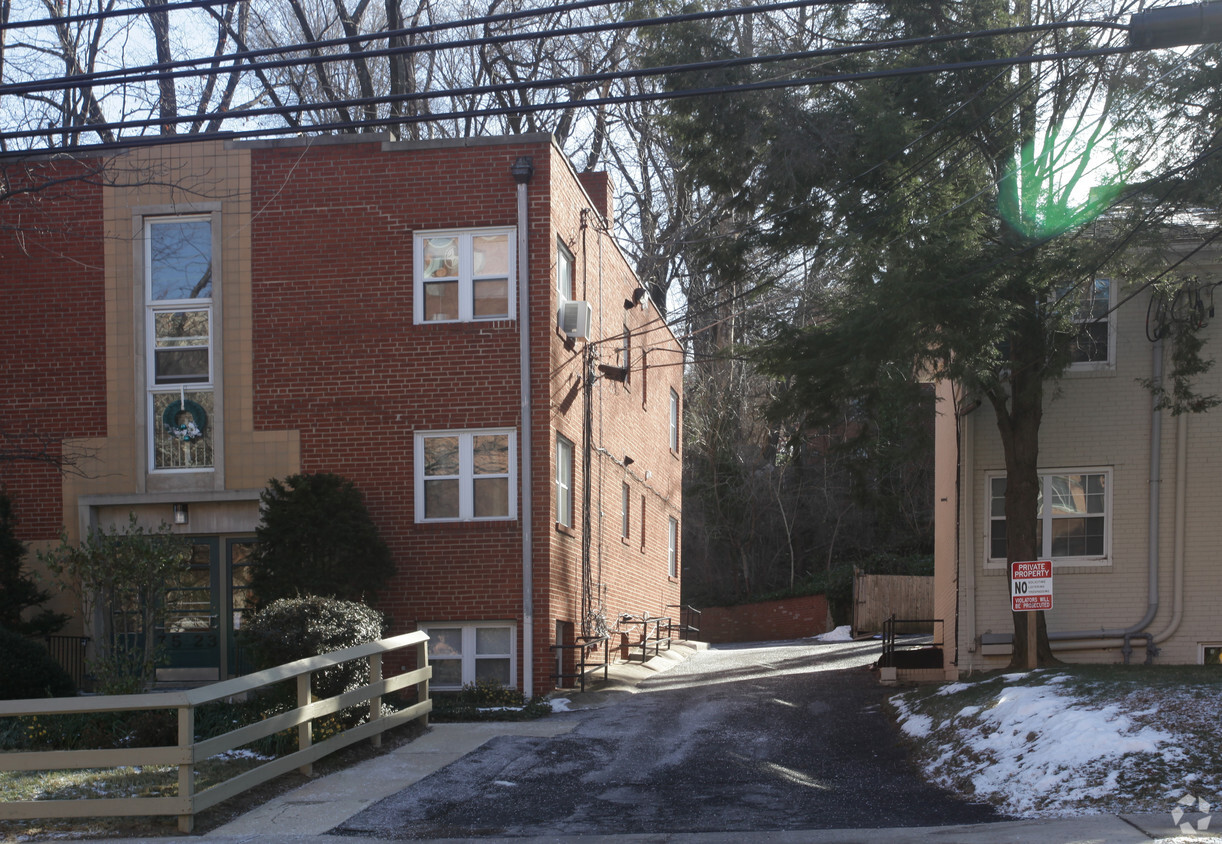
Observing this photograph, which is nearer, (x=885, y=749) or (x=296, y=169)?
(x=885, y=749)

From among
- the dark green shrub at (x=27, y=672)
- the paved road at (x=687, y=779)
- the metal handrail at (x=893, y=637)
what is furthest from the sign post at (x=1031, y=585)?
the dark green shrub at (x=27, y=672)

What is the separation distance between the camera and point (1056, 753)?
1008 centimetres

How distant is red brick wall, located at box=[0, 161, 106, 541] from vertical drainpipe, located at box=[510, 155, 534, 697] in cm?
629

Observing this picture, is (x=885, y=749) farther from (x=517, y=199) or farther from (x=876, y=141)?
(x=517, y=199)

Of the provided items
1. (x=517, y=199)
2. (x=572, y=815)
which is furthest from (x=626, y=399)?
(x=572, y=815)

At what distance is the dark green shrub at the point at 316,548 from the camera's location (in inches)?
612

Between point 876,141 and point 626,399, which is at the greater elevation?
point 876,141

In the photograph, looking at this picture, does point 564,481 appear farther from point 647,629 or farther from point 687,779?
point 687,779

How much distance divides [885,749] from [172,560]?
852 cm

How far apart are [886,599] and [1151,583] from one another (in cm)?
1546

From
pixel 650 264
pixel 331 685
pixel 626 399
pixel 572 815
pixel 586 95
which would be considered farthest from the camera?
pixel 650 264

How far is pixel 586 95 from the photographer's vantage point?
3219cm

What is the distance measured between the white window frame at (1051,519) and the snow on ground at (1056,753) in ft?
15.4

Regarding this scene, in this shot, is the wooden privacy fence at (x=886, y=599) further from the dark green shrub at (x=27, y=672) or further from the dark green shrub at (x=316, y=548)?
the dark green shrub at (x=27, y=672)
